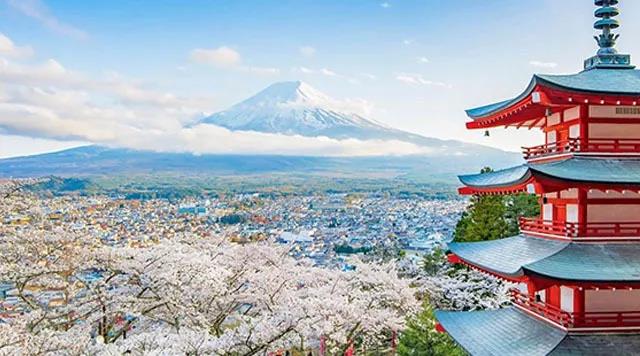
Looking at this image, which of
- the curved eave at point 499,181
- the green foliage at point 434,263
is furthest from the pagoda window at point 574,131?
the green foliage at point 434,263

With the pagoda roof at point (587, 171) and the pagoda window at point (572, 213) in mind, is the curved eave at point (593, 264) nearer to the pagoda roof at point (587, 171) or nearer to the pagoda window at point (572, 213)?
A: the pagoda window at point (572, 213)

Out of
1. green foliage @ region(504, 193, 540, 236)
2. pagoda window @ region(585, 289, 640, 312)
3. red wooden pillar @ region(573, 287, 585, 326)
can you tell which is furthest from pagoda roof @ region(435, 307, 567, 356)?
green foliage @ region(504, 193, 540, 236)

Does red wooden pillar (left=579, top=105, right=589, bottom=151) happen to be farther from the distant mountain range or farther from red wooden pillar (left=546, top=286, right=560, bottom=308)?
the distant mountain range

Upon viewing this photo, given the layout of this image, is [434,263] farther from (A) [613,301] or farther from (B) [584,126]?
(B) [584,126]

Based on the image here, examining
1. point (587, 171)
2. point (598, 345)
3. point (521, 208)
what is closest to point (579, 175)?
point (587, 171)

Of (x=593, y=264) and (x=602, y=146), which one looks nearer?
→ (x=593, y=264)

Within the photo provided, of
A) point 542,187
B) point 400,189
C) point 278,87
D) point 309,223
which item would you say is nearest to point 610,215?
point 542,187

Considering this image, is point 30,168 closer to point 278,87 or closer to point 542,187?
point 278,87
